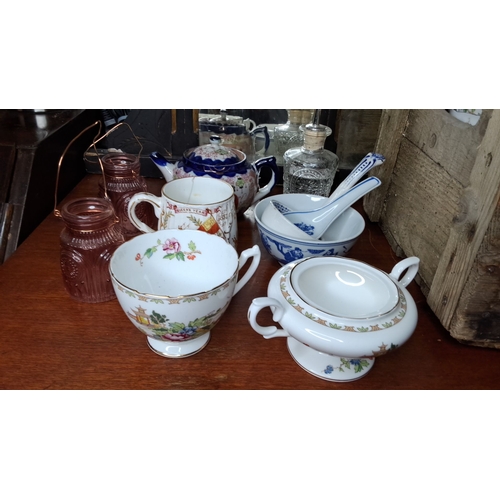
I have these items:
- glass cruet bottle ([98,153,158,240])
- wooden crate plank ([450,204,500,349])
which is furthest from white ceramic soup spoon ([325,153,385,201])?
glass cruet bottle ([98,153,158,240])

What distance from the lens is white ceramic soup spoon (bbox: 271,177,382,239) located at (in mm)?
676

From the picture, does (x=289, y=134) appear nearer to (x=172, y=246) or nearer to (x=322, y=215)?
(x=322, y=215)

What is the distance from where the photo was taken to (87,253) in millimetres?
591

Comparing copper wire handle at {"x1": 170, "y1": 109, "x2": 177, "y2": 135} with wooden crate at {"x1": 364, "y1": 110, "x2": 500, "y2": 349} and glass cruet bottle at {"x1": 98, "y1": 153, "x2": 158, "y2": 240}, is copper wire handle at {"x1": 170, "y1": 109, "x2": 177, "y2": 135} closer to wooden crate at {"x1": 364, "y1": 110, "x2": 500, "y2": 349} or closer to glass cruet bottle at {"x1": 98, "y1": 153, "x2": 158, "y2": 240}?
glass cruet bottle at {"x1": 98, "y1": 153, "x2": 158, "y2": 240}

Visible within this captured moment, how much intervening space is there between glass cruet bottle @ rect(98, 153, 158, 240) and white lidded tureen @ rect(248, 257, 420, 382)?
328 mm

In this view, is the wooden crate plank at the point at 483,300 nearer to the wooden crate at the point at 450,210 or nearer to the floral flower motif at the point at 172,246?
the wooden crate at the point at 450,210

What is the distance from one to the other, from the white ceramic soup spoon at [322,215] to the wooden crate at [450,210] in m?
0.09

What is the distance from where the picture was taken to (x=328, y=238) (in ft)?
2.42

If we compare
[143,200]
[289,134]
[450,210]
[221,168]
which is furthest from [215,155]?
[450,210]

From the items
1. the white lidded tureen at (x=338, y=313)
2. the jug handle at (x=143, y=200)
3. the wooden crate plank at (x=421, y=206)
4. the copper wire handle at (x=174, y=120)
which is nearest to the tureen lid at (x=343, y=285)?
the white lidded tureen at (x=338, y=313)

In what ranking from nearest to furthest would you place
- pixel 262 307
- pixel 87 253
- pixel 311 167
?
pixel 262 307 → pixel 87 253 → pixel 311 167

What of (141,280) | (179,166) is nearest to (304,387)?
(141,280)

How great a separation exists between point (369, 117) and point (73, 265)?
0.64 metres

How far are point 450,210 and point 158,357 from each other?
0.43 meters
